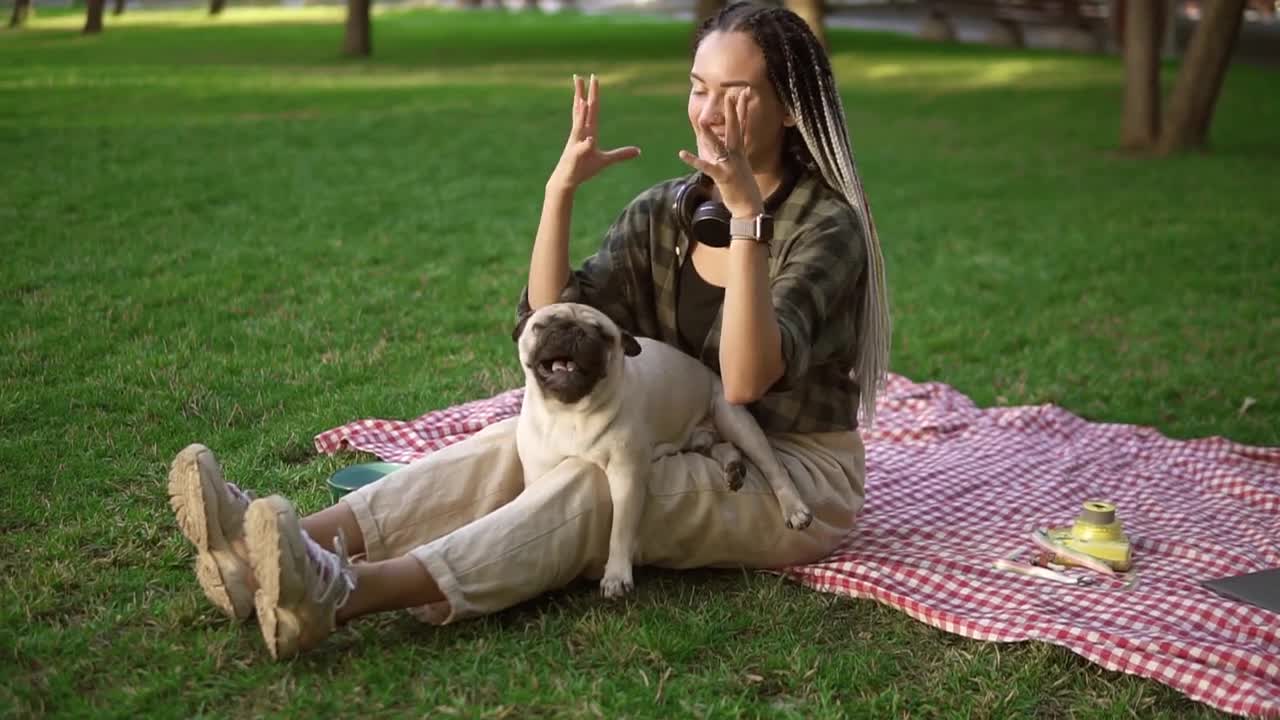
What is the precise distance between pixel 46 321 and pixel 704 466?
3968 mm

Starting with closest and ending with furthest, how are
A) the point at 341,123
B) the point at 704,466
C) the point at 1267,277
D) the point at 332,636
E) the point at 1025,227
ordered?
1. the point at 332,636
2. the point at 704,466
3. the point at 1267,277
4. the point at 1025,227
5. the point at 341,123

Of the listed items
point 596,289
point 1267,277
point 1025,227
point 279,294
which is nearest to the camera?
point 596,289

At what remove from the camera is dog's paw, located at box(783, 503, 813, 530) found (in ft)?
12.5

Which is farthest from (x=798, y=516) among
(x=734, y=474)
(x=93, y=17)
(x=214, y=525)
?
(x=93, y=17)

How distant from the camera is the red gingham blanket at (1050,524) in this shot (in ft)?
11.7

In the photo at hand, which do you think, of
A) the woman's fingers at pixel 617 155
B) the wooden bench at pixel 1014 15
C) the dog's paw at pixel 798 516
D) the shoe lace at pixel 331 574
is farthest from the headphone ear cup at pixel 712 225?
the wooden bench at pixel 1014 15

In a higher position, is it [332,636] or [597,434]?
[597,434]

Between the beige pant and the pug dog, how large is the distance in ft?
0.16

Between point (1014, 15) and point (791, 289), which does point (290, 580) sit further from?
point (1014, 15)

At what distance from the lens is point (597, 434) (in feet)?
11.7

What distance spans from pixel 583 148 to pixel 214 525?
53.4 inches

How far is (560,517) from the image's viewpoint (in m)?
3.53

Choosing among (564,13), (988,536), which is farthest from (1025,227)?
(564,13)

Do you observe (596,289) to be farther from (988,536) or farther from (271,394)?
(271,394)
